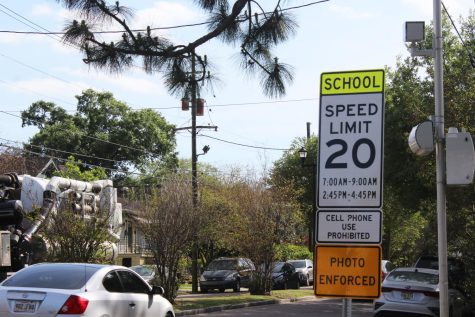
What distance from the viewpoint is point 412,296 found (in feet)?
47.6

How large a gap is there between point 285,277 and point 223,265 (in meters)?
3.49

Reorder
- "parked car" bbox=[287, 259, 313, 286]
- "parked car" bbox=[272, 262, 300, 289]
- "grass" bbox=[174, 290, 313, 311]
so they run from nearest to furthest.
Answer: "grass" bbox=[174, 290, 313, 311]
"parked car" bbox=[272, 262, 300, 289]
"parked car" bbox=[287, 259, 313, 286]

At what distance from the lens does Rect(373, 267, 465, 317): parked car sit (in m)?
14.3

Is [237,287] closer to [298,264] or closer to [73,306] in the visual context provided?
[298,264]

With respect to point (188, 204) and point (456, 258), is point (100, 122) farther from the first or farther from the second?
point (456, 258)

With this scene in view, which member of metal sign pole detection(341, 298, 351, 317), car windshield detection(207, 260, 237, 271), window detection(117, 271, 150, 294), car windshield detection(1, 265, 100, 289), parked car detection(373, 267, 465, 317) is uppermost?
metal sign pole detection(341, 298, 351, 317)

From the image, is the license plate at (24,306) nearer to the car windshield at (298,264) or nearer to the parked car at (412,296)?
the parked car at (412,296)

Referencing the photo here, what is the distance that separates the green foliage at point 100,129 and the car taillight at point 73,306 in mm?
45845

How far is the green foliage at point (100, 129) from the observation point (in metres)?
54.3

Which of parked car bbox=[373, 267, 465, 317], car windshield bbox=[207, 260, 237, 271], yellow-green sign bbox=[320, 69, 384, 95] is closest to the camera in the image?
yellow-green sign bbox=[320, 69, 384, 95]

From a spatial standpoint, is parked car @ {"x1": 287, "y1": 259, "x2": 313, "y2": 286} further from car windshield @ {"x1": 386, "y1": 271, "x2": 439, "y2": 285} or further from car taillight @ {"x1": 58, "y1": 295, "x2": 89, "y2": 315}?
car taillight @ {"x1": 58, "y1": 295, "x2": 89, "y2": 315}

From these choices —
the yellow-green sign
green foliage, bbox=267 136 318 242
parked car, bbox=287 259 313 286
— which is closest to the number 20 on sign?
the yellow-green sign

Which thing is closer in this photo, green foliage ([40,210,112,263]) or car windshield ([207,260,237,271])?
green foliage ([40,210,112,263])

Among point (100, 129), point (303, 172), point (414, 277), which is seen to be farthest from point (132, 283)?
point (100, 129)
